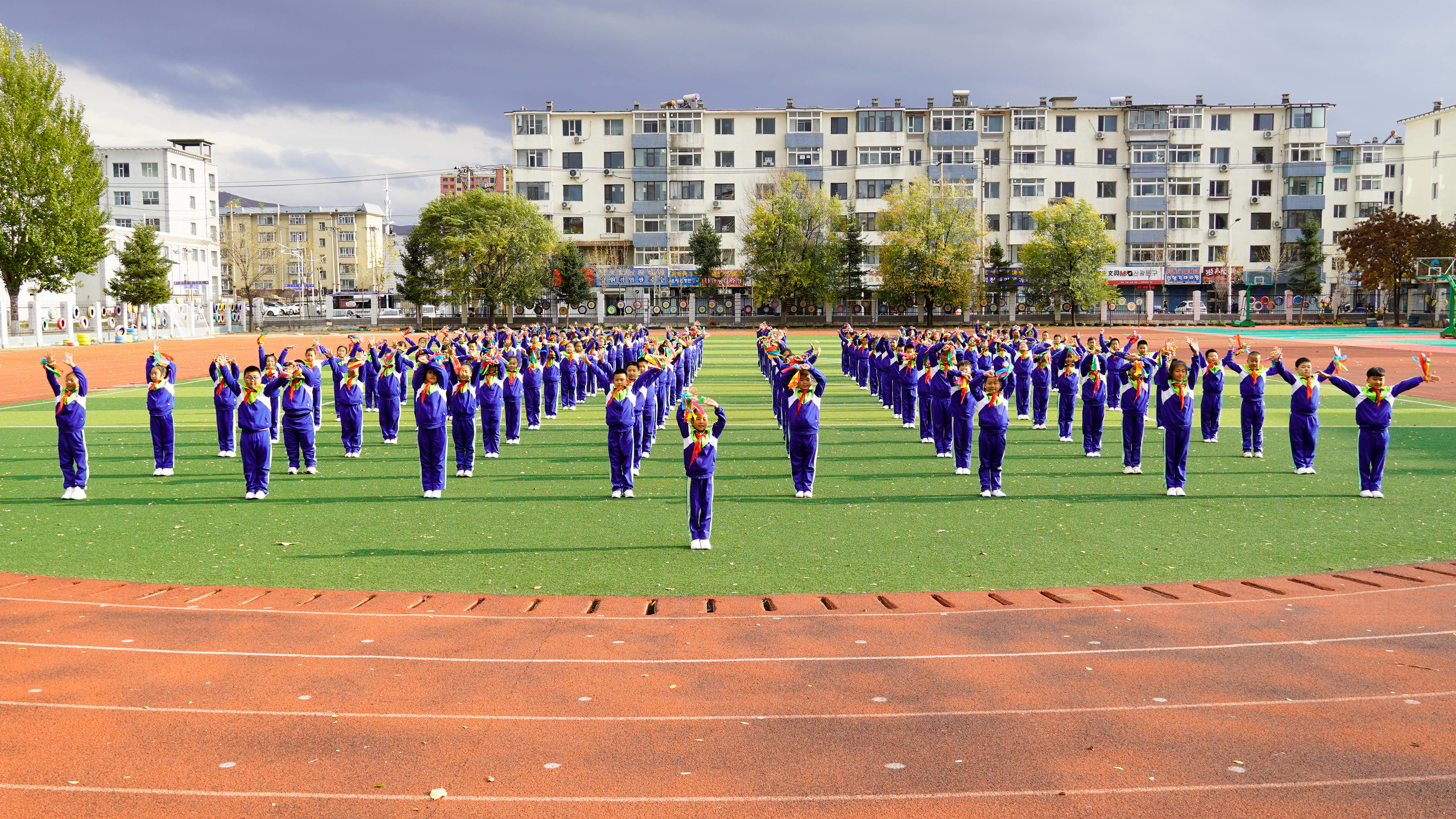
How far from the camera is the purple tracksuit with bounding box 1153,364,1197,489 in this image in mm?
13680

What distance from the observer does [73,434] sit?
13.5 metres

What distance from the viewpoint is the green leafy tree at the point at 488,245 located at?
231ft

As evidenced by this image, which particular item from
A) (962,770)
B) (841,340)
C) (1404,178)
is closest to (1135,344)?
(962,770)

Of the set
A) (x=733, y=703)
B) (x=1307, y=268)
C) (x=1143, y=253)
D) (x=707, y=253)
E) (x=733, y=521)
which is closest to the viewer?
(x=733, y=703)

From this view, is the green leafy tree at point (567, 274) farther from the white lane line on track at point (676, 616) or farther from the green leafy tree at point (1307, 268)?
the white lane line on track at point (676, 616)

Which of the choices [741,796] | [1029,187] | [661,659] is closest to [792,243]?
[1029,187]

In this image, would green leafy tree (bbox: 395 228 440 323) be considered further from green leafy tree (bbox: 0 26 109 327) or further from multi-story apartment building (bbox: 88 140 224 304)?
green leafy tree (bbox: 0 26 109 327)

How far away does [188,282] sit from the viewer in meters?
77.9

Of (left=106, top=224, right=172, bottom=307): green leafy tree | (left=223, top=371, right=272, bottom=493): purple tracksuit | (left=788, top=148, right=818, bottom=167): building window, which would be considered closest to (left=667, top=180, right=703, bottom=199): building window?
(left=788, top=148, right=818, bottom=167): building window

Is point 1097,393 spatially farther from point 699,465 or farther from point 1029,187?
point 1029,187

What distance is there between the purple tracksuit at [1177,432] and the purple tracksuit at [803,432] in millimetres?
4825

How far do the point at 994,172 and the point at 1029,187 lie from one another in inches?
119

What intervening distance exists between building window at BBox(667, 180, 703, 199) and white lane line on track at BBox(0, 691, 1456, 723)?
77589 mm

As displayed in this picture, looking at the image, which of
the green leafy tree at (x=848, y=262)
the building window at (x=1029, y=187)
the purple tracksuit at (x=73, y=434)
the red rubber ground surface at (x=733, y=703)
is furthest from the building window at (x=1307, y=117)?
the purple tracksuit at (x=73, y=434)
